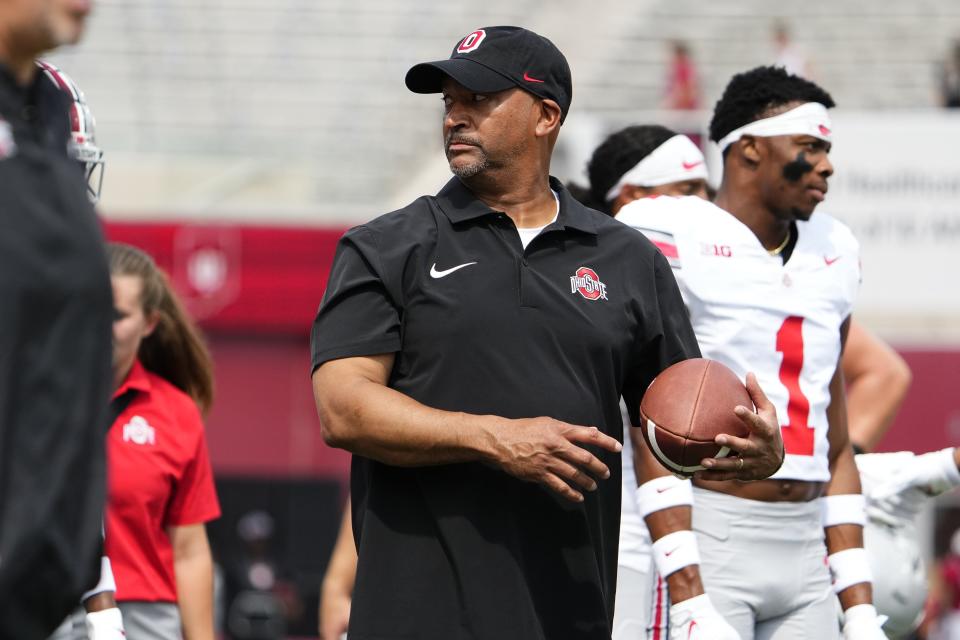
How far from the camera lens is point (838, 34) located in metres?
17.8

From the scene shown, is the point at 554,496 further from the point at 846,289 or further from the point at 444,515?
the point at 846,289

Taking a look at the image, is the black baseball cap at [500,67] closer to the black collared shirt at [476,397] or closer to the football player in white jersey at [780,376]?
the black collared shirt at [476,397]

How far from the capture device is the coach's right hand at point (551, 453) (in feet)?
9.78

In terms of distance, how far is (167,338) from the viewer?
484cm

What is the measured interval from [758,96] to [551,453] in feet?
6.40

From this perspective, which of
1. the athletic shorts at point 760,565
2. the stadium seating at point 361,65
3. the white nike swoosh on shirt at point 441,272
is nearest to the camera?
the white nike swoosh on shirt at point 441,272

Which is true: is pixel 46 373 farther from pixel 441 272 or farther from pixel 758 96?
pixel 758 96

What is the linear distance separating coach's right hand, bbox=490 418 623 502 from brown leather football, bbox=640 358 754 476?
0.41 metres

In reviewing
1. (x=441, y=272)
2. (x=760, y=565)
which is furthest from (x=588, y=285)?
(x=760, y=565)

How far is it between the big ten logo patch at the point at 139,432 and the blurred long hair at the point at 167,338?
34 cm

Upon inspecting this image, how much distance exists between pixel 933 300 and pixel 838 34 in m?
5.39

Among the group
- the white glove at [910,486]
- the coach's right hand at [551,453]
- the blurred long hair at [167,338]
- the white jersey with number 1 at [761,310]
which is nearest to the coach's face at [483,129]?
the coach's right hand at [551,453]

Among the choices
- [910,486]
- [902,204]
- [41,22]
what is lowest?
[902,204]

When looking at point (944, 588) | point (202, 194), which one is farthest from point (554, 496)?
point (202, 194)
